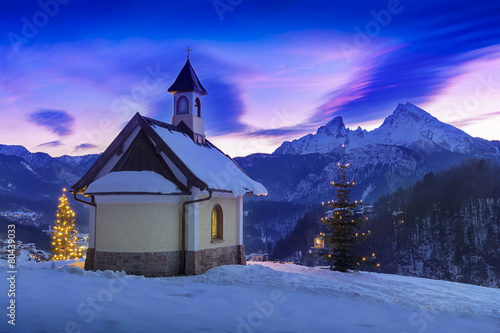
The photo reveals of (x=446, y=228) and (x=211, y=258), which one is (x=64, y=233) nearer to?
(x=211, y=258)

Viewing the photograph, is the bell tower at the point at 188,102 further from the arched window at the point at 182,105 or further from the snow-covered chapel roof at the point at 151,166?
the snow-covered chapel roof at the point at 151,166

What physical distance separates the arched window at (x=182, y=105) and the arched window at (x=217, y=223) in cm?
555

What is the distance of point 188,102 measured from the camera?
20.8 metres

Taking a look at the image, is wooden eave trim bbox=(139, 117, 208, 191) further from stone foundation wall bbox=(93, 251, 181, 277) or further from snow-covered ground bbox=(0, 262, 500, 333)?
snow-covered ground bbox=(0, 262, 500, 333)

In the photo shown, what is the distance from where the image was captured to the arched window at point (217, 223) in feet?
58.9

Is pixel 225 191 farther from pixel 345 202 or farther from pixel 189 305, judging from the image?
pixel 189 305

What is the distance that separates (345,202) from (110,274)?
1178 cm

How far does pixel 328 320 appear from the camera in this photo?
29.5 ft

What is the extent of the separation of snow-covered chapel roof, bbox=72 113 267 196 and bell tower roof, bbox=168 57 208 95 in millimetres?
3111

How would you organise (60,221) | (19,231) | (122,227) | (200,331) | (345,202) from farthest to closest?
(19,231), (60,221), (345,202), (122,227), (200,331)

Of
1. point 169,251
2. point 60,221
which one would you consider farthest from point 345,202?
point 60,221

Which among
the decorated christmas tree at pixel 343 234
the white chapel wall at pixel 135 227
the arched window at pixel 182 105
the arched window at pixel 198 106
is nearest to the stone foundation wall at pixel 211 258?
the white chapel wall at pixel 135 227

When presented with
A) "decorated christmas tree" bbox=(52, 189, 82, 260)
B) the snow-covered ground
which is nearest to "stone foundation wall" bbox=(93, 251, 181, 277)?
the snow-covered ground

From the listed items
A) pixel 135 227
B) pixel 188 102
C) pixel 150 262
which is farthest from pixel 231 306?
pixel 188 102
